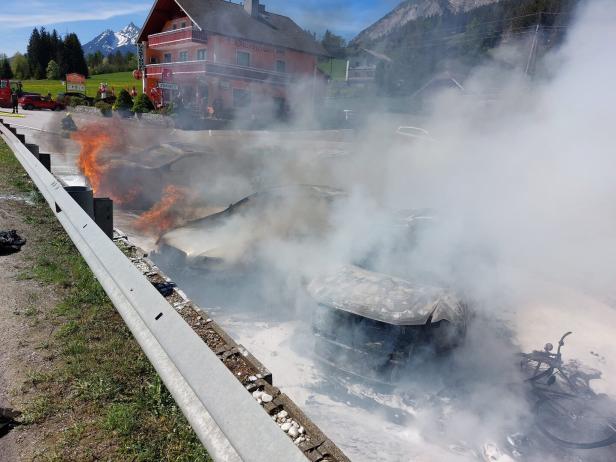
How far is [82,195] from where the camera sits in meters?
2.87

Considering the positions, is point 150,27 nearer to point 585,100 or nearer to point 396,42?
point 396,42

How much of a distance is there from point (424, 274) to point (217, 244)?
2273 mm

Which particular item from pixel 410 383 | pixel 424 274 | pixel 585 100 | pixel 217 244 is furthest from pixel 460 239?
pixel 217 244

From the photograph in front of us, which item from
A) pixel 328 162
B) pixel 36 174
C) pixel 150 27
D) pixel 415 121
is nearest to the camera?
pixel 36 174

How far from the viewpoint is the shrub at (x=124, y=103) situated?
24152mm

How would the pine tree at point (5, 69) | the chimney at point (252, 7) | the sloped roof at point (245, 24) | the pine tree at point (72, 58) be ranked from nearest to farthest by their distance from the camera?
the chimney at point (252, 7) → the sloped roof at point (245, 24) → the pine tree at point (5, 69) → the pine tree at point (72, 58)

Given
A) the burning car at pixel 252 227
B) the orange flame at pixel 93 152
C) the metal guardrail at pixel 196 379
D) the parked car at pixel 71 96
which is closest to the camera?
the metal guardrail at pixel 196 379

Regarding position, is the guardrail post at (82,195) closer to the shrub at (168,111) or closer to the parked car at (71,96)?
the shrub at (168,111)

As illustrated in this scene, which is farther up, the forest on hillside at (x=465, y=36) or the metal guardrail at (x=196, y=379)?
the forest on hillside at (x=465, y=36)

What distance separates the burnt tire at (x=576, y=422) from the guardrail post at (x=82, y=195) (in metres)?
3.76

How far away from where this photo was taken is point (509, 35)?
5.00 meters

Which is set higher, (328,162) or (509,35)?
(509,35)

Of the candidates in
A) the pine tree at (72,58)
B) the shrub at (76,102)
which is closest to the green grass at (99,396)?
the shrub at (76,102)

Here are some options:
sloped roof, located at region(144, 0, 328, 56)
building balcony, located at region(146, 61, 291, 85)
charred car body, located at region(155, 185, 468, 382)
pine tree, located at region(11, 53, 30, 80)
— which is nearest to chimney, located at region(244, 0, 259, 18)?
sloped roof, located at region(144, 0, 328, 56)
